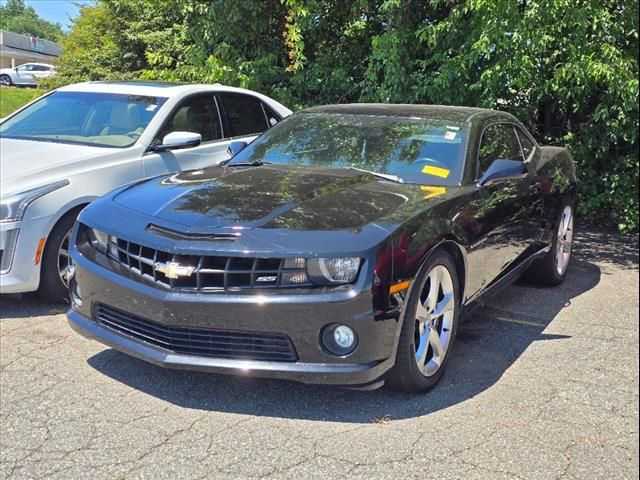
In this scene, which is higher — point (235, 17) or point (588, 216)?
point (235, 17)

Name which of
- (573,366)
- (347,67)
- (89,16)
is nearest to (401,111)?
(573,366)

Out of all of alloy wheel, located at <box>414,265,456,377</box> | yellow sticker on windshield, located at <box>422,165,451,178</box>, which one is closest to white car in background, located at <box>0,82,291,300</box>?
alloy wheel, located at <box>414,265,456,377</box>

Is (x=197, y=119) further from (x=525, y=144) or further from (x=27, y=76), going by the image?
(x=27, y=76)

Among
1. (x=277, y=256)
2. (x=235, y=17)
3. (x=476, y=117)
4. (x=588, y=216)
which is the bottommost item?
(x=588, y=216)

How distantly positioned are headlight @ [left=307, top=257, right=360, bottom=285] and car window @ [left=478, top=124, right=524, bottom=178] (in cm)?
157

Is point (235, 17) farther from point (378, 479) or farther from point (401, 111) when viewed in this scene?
point (378, 479)

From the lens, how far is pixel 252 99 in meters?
6.96

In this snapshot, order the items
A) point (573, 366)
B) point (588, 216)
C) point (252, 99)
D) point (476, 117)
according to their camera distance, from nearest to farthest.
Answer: point (573, 366), point (476, 117), point (252, 99), point (588, 216)

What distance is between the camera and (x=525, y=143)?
5.54 metres

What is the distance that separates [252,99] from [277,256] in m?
4.14

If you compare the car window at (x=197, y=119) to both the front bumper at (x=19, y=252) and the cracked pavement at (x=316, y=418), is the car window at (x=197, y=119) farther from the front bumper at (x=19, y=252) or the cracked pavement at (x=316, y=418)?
the cracked pavement at (x=316, y=418)

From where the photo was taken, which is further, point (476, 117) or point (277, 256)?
point (476, 117)

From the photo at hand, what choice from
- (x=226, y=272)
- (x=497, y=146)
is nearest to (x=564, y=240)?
(x=497, y=146)

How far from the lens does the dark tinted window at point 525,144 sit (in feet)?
17.8
